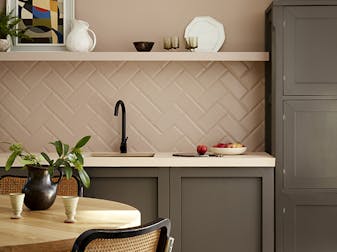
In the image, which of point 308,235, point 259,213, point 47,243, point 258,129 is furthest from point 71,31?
point 47,243

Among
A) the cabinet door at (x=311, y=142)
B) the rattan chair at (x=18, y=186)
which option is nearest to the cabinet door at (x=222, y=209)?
the cabinet door at (x=311, y=142)

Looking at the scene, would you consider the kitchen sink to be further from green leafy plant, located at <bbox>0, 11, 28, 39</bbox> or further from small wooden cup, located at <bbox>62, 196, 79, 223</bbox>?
small wooden cup, located at <bbox>62, 196, 79, 223</bbox>

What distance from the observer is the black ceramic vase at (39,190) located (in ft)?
9.91

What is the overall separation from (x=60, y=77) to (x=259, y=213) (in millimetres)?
1783

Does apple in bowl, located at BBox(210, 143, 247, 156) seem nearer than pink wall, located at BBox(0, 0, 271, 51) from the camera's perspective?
Yes

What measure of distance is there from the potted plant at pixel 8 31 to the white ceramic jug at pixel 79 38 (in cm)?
37

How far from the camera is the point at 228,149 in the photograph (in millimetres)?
4602

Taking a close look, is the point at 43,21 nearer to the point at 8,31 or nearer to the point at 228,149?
the point at 8,31

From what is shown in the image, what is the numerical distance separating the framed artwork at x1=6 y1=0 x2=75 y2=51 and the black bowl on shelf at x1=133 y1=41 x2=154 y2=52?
22.5 inches

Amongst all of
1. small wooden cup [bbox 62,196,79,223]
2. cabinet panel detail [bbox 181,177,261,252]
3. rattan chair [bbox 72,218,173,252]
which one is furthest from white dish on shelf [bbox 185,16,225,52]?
rattan chair [bbox 72,218,173,252]

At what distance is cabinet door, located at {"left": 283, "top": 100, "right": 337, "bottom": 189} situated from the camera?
4.45 m

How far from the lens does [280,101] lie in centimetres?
447

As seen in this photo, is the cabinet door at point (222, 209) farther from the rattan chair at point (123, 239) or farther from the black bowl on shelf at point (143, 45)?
the rattan chair at point (123, 239)

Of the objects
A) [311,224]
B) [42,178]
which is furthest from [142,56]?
[42,178]
